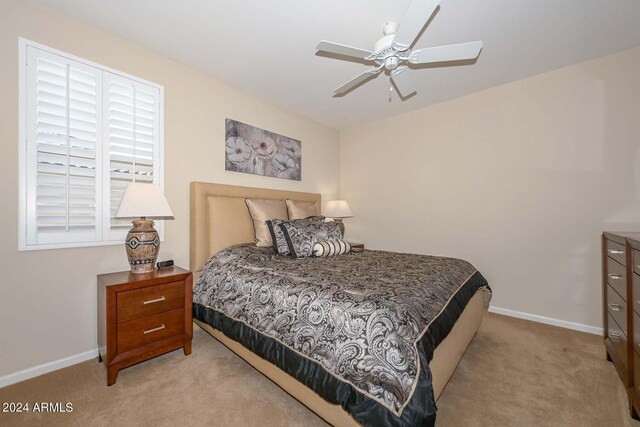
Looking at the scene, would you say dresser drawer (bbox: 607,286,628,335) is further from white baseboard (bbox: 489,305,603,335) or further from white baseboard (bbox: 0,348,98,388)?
white baseboard (bbox: 0,348,98,388)

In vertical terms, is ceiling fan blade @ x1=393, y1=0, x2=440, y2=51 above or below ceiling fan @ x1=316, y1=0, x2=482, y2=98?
below

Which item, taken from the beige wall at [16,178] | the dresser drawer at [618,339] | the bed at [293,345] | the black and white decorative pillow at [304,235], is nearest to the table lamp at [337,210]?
the bed at [293,345]

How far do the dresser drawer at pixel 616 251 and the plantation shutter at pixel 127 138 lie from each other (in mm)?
3575

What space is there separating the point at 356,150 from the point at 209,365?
11.4 ft

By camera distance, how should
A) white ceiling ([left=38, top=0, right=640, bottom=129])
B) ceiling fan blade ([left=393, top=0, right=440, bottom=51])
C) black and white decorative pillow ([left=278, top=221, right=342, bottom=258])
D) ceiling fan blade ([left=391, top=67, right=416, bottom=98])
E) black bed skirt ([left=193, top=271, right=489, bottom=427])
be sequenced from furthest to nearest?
black and white decorative pillow ([left=278, top=221, right=342, bottom=258]), ceiling fan blade ([left=391, top=67, right=416, bottom=98]), white ceiling ([left=38, top=0, right=640, bottom=129]), ceiling fan blade ([left=393, top=0, right=440, bottom=51]), black bed skirt ([left=193, top=271, right=489, bottom=427])

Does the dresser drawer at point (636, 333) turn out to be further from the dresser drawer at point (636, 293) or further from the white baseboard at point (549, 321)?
the white baseboard at point (549, 321)

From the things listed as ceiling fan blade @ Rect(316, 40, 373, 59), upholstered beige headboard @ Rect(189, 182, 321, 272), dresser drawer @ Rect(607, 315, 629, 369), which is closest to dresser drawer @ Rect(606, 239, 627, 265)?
dresser drawer @ Rect(607, 315, 629, 369)

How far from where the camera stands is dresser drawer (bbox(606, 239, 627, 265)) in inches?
68.6

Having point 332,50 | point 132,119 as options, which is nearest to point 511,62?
point 332,50

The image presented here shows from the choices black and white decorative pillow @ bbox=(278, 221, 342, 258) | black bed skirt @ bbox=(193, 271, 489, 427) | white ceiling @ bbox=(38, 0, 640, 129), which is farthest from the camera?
black and white decorative pillow @ bbox=(278, 221, 342, 258)

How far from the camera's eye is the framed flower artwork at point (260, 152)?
117 inches

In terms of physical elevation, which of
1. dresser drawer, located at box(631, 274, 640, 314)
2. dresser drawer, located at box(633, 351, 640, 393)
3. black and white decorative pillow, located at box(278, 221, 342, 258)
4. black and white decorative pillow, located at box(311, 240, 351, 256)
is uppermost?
black and white decorative pillow, located at box(278, 221, 342, 258)

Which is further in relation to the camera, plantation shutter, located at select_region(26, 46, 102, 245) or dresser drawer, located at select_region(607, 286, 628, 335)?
plantation shutter, located at select_region(26, 46, 102, 245)

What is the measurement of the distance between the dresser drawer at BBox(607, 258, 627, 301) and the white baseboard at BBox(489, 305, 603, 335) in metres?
0.84
